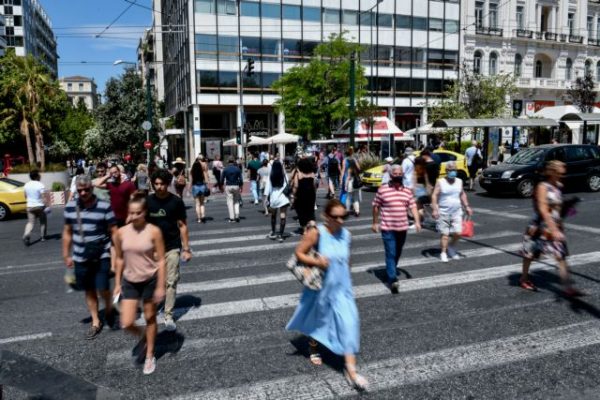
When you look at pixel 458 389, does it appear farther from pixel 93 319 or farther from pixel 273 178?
pixel 273 178

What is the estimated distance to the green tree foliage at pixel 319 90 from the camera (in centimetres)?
3139

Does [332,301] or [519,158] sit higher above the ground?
[519,158]

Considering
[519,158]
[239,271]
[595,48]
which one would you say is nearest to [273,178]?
[239,271]

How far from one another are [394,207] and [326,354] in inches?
99.2

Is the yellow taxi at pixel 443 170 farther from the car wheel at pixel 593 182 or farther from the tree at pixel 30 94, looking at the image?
the tree at pixel 30 94

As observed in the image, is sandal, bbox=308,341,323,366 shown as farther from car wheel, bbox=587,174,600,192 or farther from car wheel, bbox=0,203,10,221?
car wheel, bbox=587,174,600,192

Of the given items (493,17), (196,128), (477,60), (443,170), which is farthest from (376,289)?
(493,17)

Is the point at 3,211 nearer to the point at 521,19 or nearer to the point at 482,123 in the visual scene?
the point at 482,123

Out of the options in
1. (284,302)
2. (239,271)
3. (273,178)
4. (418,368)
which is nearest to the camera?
(418,368)

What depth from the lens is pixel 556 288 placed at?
668 cm

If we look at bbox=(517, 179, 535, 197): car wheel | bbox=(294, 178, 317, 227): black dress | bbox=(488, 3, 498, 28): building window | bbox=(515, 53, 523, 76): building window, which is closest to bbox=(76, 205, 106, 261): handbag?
bbox=(294, 178, 317, 227): black dress

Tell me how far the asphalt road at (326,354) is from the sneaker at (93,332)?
93 mm

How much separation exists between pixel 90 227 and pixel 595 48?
6139 centimetres

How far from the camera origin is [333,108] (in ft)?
103
